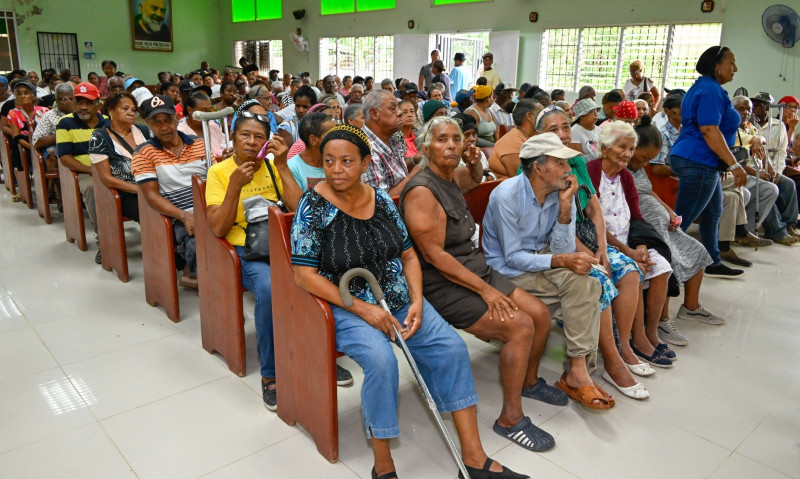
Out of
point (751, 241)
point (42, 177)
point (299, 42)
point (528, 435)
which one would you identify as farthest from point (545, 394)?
point (299, 42)

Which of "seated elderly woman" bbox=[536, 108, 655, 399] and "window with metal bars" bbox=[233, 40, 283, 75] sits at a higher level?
"window with metal bars" bbox=[233, 40, 283, 75]

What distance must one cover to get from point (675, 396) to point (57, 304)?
327 cm

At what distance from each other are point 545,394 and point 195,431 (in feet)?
4.66

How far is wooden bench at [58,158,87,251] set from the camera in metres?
4.04

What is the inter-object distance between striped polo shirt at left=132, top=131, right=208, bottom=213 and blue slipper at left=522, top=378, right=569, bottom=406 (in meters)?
1.98

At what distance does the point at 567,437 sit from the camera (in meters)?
2.18

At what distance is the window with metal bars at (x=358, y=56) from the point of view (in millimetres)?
12867

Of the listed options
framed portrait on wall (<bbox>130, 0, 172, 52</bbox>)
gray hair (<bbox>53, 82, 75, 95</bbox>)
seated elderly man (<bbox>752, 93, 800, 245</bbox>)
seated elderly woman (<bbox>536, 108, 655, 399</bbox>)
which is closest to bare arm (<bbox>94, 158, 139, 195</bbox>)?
gray hair (<bbox>53, 82, 75, 95</bbox>)

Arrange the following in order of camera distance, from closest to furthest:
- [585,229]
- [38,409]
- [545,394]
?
1. [38,409]
2. [545,394]
3. [585,229]

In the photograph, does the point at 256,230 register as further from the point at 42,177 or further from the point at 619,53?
the point at 619,53

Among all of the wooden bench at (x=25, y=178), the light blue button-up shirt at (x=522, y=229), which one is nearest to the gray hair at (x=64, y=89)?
the wooden bench at (x=25, y=178)

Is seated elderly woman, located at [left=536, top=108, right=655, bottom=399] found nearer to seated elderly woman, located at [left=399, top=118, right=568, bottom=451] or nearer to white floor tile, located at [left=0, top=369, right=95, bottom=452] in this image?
seated elderly woman, located at [left=399, top=118, right=568, bottom=451]

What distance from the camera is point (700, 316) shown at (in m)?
3.29

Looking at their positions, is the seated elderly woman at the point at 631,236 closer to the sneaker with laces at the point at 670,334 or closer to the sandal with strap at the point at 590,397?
the sneaker with laces at the point at 670,334
